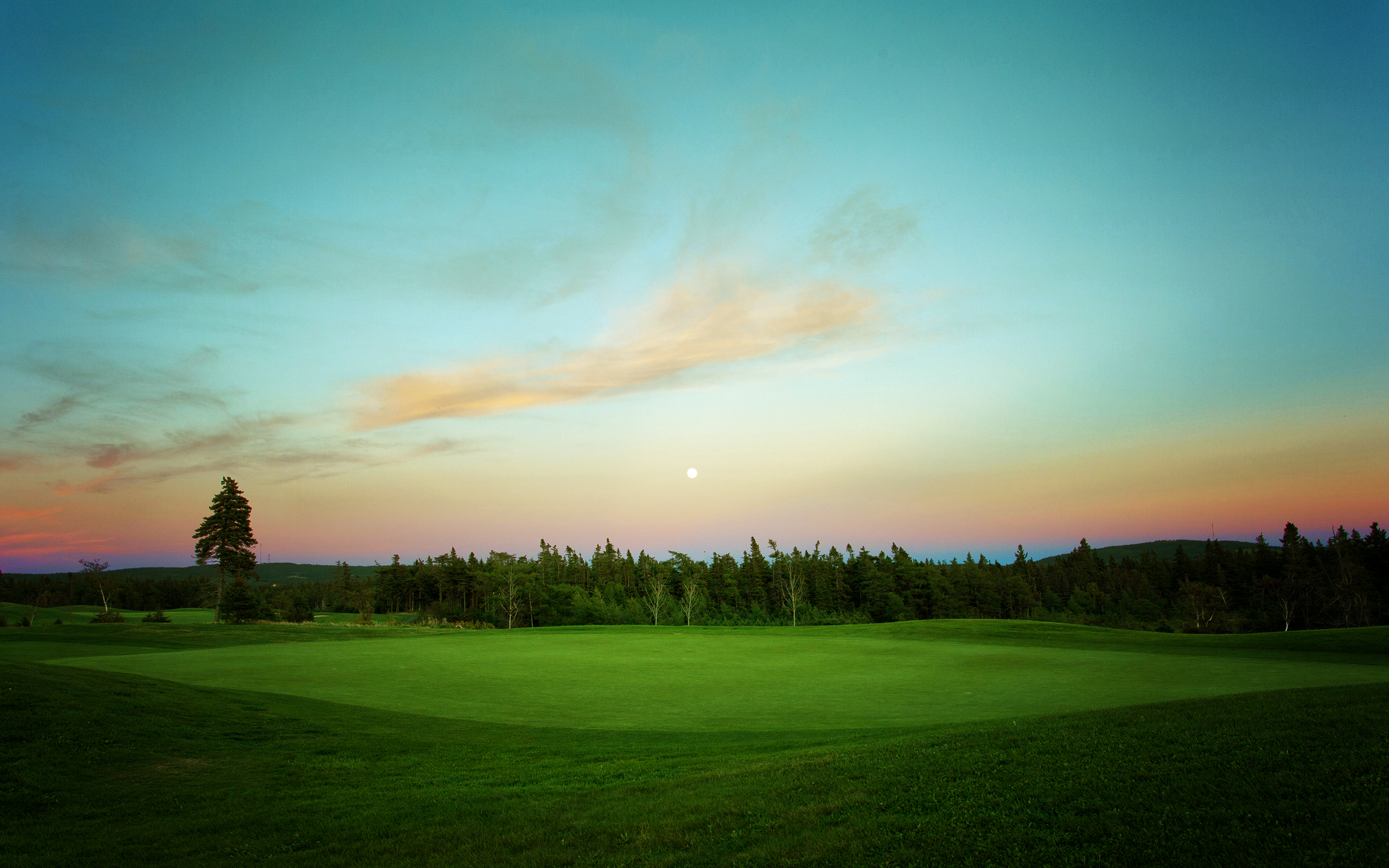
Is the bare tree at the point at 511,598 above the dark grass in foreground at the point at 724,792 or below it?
Answer: below

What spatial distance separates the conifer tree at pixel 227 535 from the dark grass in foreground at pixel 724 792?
58118mm

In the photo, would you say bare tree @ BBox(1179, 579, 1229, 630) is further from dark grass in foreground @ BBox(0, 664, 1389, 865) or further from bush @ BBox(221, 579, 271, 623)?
bush @ BBox(221, 579, 271, 623)

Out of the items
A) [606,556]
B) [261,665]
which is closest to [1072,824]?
[261,665]

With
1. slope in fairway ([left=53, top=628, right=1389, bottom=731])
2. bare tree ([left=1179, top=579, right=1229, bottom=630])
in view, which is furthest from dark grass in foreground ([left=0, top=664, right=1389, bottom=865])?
bare tree ([left=1179, top=579, right=1229, bottom=630])

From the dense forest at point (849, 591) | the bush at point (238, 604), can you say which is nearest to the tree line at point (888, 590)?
the dense forest at point (849, 591)

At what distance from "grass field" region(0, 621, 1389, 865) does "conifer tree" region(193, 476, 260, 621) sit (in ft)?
147

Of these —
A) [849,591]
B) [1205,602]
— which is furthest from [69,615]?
[1205,602]

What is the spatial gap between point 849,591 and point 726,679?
82.8 metres

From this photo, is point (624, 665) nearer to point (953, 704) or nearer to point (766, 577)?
point (953, 704)

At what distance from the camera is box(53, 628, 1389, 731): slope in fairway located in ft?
59.0

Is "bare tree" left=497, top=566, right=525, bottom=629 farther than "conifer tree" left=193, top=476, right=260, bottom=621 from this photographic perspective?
Yes

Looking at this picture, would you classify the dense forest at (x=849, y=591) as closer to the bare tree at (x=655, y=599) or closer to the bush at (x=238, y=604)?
the bare tree at (x=655, y=599)

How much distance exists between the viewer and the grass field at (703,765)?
6918mm

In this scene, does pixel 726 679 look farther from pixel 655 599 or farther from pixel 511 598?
pixel 511 598
